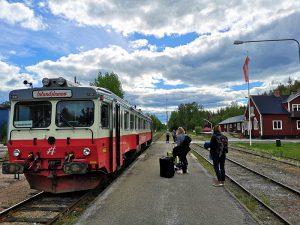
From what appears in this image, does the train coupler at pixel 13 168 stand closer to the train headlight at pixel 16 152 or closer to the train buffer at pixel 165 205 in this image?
the train headlight at pixel 16 152

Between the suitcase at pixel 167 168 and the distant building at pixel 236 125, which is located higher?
the distant building at pixel 236 125

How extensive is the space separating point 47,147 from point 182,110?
419ft

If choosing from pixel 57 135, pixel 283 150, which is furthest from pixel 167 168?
pixel 283 150

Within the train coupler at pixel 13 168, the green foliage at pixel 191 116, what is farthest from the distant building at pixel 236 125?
the train coupler at pixel 13 168

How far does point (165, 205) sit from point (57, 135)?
3.27 metres

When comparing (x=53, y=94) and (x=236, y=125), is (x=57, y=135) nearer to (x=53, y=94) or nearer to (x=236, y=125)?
(x=53, y=94)

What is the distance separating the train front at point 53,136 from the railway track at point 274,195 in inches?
171

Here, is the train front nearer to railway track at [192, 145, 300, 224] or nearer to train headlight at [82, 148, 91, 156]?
train headlight at [82, 148, 91, 156]

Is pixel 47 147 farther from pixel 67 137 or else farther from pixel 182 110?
pixel 182 110

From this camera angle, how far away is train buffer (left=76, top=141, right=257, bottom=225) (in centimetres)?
702

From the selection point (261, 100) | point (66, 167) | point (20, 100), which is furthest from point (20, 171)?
point (261, 100)

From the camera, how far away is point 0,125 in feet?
A: 91.5

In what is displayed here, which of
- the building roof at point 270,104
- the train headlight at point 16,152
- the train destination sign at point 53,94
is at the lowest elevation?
the train headlight at point 16,152

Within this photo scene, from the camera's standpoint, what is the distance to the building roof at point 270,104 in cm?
5422
